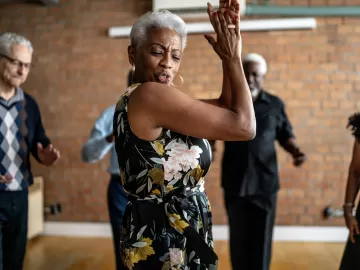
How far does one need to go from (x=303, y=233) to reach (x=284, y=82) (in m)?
1.62

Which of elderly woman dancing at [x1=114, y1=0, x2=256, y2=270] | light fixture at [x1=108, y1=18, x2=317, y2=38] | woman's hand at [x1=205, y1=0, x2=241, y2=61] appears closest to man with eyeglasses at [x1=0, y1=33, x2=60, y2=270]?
elderly woman dancing at [x1=114, y1=0, x2=256, y2=270]

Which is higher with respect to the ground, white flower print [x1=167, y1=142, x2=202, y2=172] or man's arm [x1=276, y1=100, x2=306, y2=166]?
white flower print [x1=167, y1=142, x2=202, y2=172]

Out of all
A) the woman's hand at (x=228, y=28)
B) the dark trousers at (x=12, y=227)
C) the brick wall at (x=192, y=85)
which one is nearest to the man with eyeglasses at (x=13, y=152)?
the dark trousers at (x=12, y=227)

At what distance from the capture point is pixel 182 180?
3.64 feet

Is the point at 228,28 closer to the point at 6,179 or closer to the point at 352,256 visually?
the point at 352,256

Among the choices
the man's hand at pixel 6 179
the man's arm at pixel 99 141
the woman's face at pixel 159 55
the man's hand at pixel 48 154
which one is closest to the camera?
the woman's face at pixel 159 55

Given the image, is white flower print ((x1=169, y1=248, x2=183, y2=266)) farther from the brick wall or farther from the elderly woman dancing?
the brick wall

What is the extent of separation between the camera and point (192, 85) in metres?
4.32

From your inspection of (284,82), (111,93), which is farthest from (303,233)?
(111,93)

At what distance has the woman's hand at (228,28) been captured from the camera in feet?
3.47

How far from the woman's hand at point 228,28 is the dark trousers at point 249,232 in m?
1.64

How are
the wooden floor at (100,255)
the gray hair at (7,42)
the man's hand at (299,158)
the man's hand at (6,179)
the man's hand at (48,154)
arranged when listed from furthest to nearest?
the wooden floor at (100,255) < the man's hand at (299,158) < the man's hand at (48,154) < the gray hair at (7,42) < the man's hand at (6,179)

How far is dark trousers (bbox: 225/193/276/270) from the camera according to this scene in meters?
2.54

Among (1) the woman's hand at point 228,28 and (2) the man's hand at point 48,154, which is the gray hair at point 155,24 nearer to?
(1) the woman's hand at point 228,28
